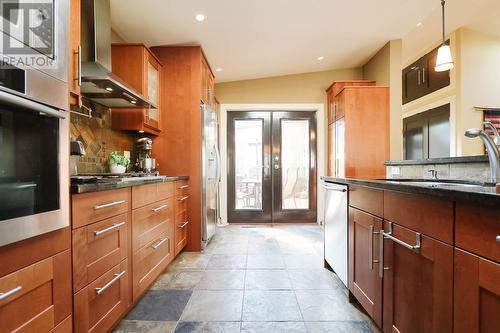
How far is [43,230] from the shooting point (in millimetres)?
920

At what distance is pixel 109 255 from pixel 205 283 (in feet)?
3.24

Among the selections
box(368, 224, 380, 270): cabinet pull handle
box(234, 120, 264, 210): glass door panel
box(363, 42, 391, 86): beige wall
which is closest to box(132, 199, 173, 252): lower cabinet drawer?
box(368, 224, 380, 270): cabinet pull handle

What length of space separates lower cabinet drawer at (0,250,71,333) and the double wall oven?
5.3 inches

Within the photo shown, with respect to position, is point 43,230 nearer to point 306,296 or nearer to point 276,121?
point 306,296

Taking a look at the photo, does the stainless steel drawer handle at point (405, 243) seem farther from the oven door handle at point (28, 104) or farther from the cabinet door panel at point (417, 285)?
the oven door handle at point (28, 104)

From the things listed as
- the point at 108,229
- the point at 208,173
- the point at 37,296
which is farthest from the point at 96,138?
the point at 37,296

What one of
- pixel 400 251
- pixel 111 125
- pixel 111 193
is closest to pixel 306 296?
pixel 400 251

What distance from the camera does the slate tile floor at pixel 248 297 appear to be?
154 centimetres

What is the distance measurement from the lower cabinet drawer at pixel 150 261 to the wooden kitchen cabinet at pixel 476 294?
1.68m

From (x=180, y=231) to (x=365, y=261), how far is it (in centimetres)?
183

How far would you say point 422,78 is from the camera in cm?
474

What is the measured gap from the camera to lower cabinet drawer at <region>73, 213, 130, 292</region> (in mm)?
1123

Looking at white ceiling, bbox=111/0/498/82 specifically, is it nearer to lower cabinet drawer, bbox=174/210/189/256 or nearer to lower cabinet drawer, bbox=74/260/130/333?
lower cabinet drawer, bbox=174/210/189/256

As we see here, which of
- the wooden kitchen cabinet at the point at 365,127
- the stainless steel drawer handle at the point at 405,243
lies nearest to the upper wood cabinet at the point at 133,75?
the stainless steel drawer handle at the point at 405,243
